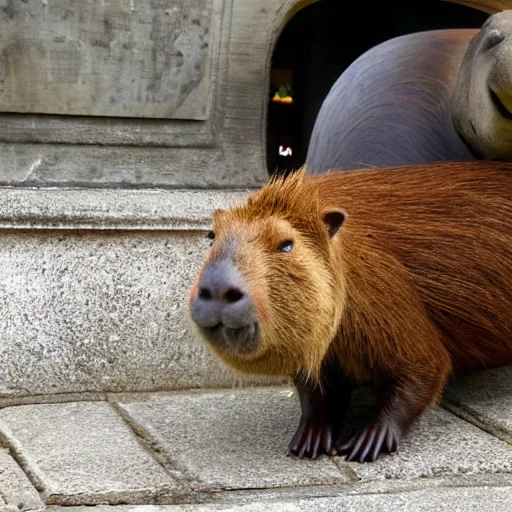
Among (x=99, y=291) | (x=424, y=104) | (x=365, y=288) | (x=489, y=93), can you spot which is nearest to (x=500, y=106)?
(x=489, y=93)

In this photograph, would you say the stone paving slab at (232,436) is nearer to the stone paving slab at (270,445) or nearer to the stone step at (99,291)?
the stone paving slab at (270,445)

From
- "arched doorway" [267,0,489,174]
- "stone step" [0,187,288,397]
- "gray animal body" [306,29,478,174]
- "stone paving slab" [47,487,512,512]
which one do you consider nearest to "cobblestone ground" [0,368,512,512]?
"stone paving slab" [47,487,512,512]

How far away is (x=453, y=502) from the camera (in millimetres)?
2672

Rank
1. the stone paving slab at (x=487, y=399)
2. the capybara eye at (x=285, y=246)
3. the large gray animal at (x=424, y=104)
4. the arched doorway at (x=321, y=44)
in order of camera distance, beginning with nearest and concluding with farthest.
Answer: the capybara eye at (x=285, y=246)
the stone paving slab at (x=487, y=399)
the large gray animal at (x=424, y=104)
the arched doorway at (x=321, y=44)

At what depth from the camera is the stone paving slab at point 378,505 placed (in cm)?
263

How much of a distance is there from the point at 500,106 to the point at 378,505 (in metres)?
1.45

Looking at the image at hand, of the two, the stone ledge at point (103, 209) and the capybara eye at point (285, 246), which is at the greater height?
the capybara eye at point (285, 246)

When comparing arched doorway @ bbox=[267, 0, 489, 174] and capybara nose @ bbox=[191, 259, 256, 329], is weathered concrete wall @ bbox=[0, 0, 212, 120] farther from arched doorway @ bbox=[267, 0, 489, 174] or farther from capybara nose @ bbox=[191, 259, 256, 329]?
arched doorway @ bbox=[267, 0, 489, 174]

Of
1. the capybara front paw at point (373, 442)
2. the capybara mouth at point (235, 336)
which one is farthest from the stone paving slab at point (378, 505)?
the capybara mouth at point (235, 336)

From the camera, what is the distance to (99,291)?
380 cm

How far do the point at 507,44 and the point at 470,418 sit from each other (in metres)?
1.22

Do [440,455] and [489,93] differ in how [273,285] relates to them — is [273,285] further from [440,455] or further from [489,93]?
[489,93]

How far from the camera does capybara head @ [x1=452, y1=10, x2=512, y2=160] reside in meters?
3.35

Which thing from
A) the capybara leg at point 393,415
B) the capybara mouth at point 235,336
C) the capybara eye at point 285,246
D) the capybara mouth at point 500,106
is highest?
the capybara mouth at point 500,106
